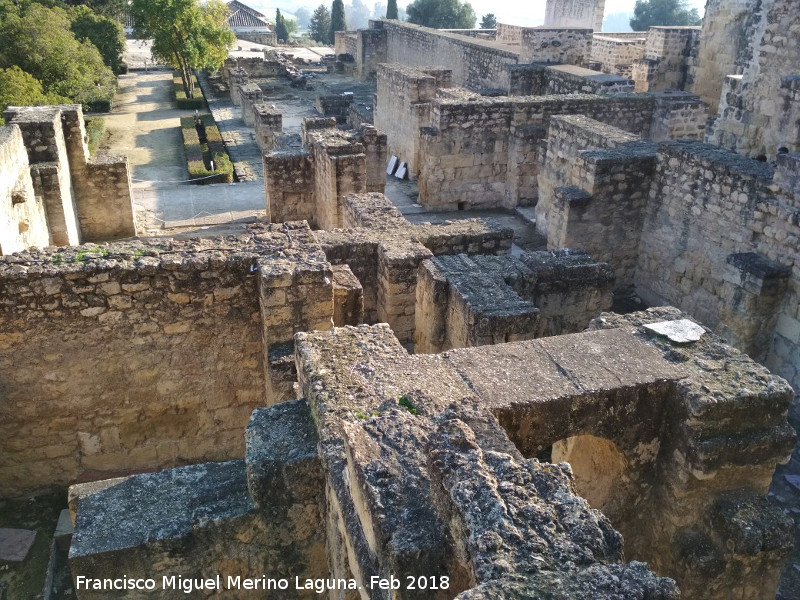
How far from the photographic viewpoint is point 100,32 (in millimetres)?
29062

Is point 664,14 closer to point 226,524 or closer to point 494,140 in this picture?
point 494,140

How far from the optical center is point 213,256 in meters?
5.80

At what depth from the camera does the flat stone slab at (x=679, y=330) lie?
4.89 metres

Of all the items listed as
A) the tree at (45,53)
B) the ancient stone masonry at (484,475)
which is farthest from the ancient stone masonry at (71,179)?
the ancient stone masonry at (484,475)

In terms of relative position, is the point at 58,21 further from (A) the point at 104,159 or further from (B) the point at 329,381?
(B) the point at 329,381

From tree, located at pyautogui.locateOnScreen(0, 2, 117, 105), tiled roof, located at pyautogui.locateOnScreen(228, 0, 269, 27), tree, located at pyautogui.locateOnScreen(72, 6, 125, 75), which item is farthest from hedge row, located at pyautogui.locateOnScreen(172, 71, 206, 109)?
tiled roof, located at pyautogui.locateOnScreen(228, 0, 269, 27)

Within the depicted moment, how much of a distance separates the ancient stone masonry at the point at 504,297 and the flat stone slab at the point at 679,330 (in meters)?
1.44

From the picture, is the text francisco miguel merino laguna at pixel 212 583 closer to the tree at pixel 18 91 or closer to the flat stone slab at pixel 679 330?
the flat stone slab at pixel 679 330

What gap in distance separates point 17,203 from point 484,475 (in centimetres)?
953

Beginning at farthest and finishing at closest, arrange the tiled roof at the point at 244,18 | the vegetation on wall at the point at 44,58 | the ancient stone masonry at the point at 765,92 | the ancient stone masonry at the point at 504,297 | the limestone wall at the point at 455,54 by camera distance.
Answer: the tiled roof at the point at 244,18
the limestone wall at the point at 455,54
the vegetation on wall at the point at 44,58
the ancient stone masonry at the point at 765,92
the ancient stone masonry at the point at 504,297

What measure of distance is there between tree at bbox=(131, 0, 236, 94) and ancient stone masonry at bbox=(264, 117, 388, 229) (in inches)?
642

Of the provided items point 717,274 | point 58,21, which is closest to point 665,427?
point 717,274

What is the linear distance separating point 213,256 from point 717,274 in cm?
687

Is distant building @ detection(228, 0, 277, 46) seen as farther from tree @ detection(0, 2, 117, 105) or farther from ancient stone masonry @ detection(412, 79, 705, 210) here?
ancient stone masonry @ detection(412, 79, 705, 210)
